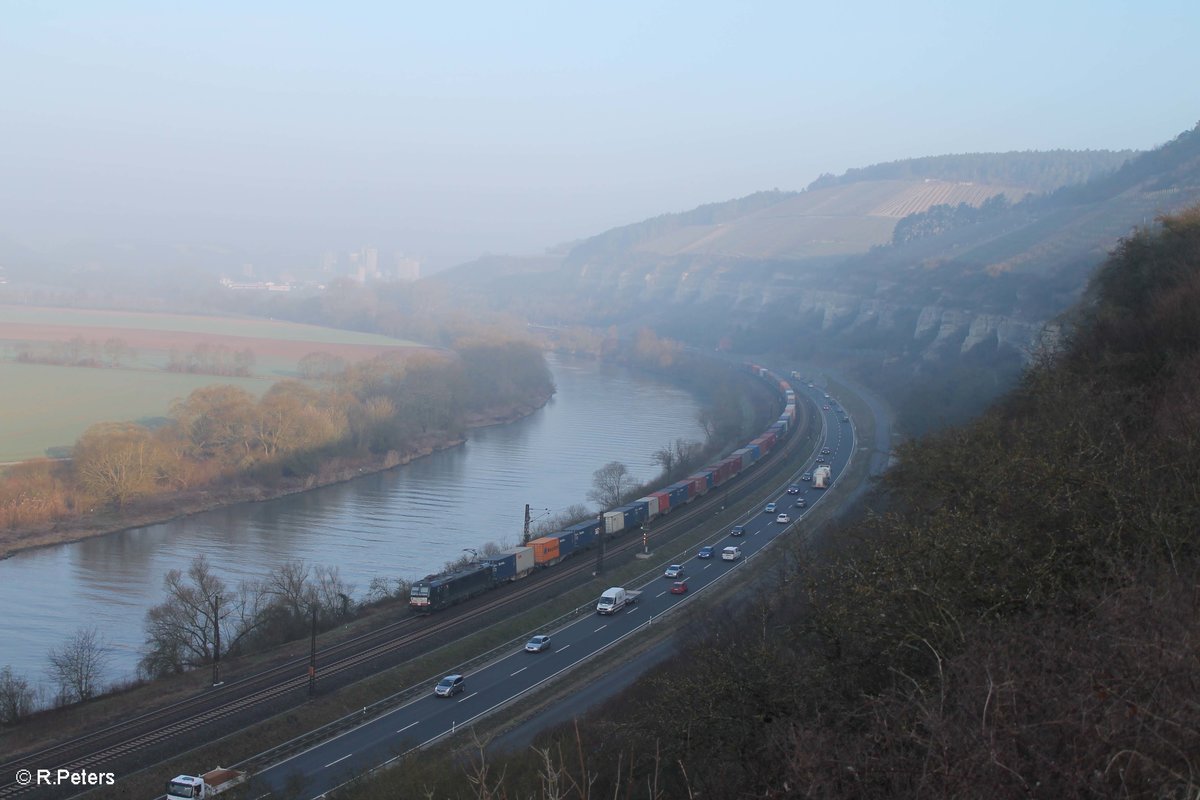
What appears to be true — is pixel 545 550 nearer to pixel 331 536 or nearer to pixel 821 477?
pixel 331 536

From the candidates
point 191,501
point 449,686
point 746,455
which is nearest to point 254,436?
point 191,501

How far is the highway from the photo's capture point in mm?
4172

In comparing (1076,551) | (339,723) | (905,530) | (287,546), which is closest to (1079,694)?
(1076,551)

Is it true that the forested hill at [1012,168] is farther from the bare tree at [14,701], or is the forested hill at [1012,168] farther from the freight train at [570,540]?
the bare tree at [14,701]

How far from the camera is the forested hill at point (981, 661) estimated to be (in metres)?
1.28

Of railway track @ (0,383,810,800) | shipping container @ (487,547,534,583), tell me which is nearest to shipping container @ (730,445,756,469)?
railway track @ (0,383,810,800)

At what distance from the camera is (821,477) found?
11.9 metres

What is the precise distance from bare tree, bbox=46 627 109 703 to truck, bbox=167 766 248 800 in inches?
71.4

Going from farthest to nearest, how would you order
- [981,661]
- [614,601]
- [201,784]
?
1. [614,601]
2. [201,784]
3. [981,661]

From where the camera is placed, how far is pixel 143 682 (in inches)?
217

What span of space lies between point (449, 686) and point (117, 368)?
15.3 meters

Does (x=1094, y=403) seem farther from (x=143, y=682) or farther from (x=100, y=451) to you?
(x=100, y=451)

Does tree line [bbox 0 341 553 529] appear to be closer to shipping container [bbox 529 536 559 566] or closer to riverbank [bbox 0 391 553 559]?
riverbank [bbox 0 391 553 559]

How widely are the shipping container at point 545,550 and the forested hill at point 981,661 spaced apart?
404 centimetres
